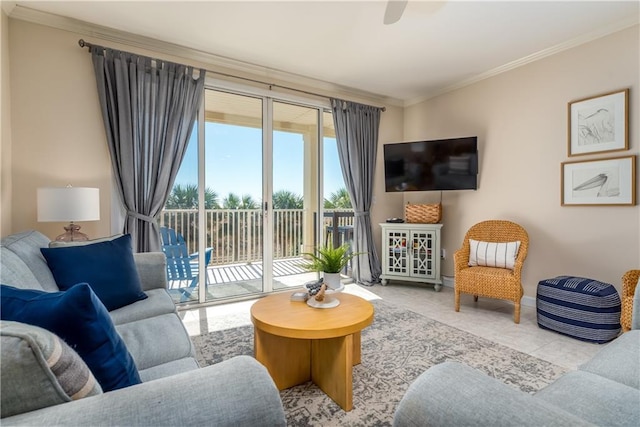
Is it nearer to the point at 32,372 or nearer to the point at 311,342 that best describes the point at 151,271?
the point at 311,342

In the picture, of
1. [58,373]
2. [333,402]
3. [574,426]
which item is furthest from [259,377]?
[333,402]

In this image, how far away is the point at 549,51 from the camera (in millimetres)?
3018

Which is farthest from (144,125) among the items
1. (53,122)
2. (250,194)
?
(250,194)

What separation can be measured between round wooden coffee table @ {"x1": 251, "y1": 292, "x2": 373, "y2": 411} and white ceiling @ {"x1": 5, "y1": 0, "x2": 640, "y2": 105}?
2252 millimetres

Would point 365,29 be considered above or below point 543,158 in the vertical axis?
above

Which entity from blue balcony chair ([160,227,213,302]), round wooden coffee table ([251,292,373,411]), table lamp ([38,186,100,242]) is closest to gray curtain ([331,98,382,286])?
blue balcony chair ([160,227,213,302])

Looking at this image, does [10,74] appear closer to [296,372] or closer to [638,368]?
[296,372]

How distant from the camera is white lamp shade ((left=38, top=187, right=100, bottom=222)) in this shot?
213cm

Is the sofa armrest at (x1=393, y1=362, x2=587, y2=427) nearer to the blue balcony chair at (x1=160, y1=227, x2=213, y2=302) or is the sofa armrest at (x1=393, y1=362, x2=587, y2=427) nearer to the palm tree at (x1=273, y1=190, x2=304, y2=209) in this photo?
the blue balcony chair at (x1=160, y1=227, x2=213, y2=302)

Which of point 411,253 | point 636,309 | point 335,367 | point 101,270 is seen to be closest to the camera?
point 636,309

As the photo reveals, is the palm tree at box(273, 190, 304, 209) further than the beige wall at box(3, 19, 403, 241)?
Yes

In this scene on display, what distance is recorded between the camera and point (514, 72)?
10.9ft

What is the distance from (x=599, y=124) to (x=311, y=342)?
3104mm

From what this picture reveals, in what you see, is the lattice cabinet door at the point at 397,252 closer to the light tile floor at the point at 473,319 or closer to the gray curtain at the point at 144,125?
the light tile floor at the point at 473,319
